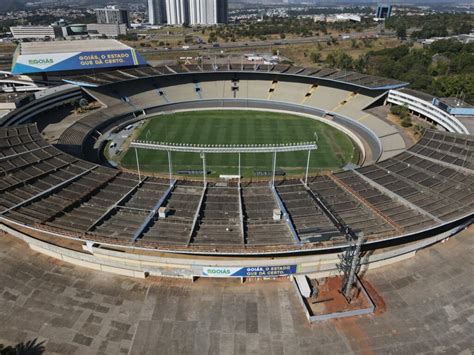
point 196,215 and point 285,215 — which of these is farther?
point 285,215

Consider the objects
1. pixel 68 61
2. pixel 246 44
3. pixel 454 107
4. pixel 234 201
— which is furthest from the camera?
pixel 246 44

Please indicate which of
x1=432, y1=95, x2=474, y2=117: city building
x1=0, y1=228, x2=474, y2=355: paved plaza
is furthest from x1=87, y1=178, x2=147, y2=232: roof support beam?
x1=432, y1=95, x2=474, y2=117: city building

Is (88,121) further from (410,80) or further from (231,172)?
(410,80)

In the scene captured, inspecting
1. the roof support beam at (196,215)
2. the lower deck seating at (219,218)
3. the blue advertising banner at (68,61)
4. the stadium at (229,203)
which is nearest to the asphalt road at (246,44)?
the blue advertising banner at (68,61)

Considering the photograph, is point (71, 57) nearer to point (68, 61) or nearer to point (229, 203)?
point (68, 61)

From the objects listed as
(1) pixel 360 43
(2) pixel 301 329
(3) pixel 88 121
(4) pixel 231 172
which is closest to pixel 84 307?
(2) pixel 301 329

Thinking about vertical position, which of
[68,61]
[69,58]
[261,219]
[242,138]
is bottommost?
[242,138]

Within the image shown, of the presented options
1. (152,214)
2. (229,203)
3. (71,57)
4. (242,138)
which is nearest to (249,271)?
(229,203)
